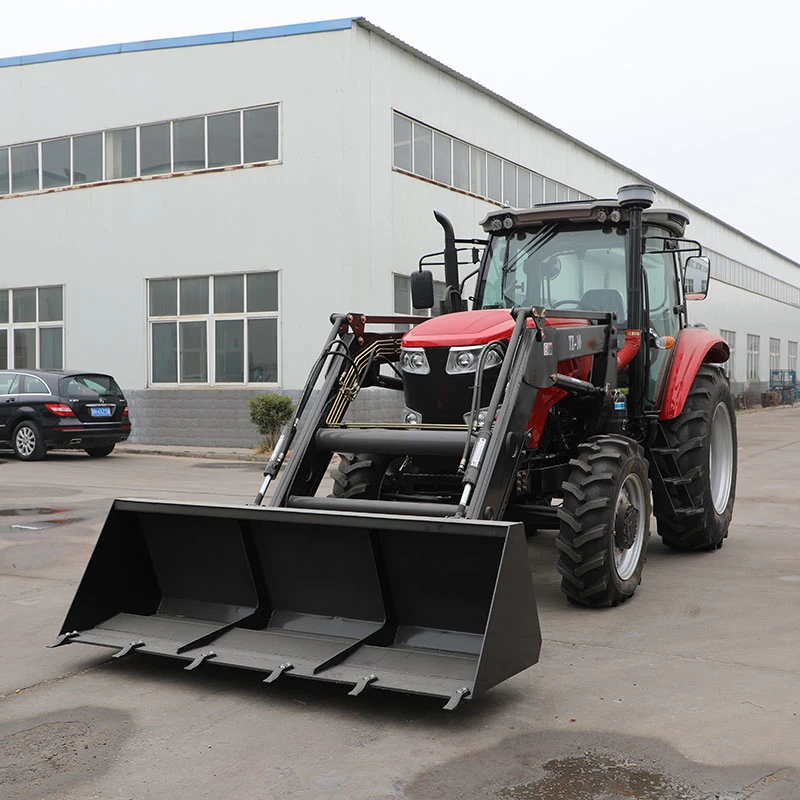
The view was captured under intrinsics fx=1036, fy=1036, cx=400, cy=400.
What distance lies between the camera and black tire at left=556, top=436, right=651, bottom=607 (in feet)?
20.1

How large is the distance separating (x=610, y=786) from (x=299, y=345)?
16.5 meters

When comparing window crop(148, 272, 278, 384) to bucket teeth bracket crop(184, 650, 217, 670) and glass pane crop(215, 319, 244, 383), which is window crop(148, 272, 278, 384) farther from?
bucket teeth bracket crop(184, 650, 217, 670)

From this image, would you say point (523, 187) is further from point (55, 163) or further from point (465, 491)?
point (465, 491)

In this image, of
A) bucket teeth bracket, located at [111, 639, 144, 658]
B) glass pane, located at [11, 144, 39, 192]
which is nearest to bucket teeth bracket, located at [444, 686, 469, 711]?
bucket teeth bracket, located at [111, 639, 144, 658]

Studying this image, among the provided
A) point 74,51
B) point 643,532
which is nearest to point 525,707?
point 643,532

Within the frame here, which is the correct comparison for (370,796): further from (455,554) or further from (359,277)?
(359,277)

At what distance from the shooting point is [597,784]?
3.85m

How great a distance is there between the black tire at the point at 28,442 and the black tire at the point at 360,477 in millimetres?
11543

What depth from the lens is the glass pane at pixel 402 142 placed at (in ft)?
68.8

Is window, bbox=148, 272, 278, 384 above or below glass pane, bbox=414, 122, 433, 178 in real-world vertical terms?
below

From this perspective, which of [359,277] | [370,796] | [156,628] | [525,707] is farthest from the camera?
[359,277]

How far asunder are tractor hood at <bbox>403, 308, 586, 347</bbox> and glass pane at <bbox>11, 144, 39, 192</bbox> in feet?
62.1

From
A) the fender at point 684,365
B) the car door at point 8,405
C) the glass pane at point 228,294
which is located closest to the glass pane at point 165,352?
the glass pane at point 228,294

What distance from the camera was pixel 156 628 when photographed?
5402 millimetres
